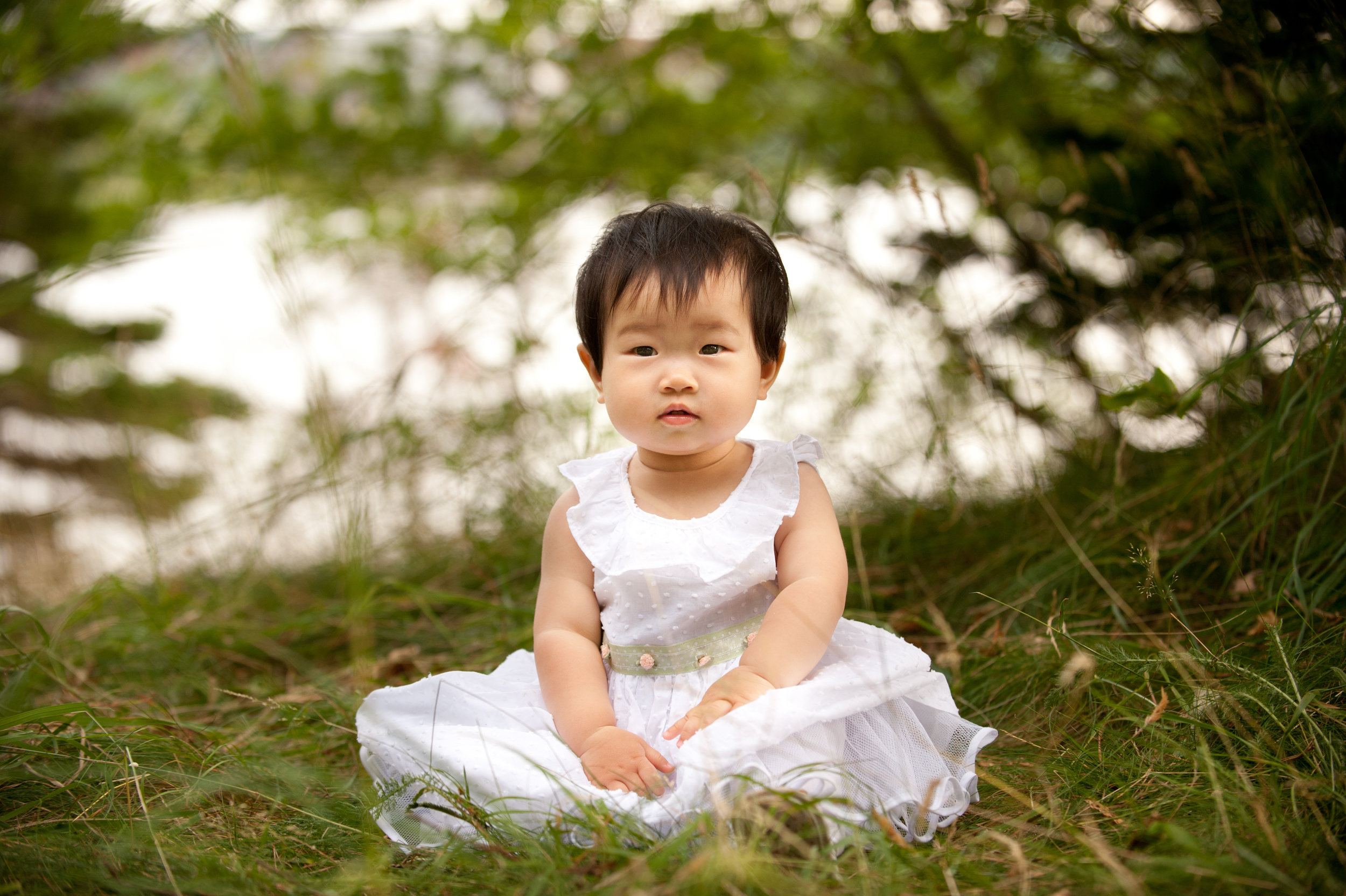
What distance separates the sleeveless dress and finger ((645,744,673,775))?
0.03 feet

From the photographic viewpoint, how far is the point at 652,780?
125 centimetres

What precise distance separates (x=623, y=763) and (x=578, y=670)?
201mm

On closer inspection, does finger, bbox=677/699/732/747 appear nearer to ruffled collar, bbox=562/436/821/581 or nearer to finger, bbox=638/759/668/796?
finger, bbox=638/759/668/796

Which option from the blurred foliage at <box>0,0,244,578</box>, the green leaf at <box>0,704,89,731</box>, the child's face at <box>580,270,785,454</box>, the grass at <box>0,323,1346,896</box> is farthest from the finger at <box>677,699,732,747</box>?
the blurred foliage at <box>0,0,244,578</box>

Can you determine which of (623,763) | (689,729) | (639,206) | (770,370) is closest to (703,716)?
(689,729)

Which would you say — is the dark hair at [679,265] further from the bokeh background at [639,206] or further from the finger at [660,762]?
the finger at [660,762]

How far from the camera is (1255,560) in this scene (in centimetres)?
178

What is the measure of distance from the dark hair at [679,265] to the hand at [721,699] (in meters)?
0.52

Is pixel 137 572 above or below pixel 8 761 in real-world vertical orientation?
below

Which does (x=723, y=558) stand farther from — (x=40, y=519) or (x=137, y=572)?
(x=40, y=519)

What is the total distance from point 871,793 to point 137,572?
2.60m

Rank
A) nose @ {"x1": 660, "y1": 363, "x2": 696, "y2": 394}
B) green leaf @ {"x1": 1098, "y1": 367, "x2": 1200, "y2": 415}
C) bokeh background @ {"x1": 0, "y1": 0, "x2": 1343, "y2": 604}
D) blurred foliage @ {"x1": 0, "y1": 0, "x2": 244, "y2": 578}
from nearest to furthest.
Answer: nose @ {"x1": 660, "y1": 363, "x2": 696, "y2": 394} → green leaf @ {"x1": 1098, "y1": 367, "x2": 1200, "y2": 415} → bokeh background @ {"x1": 0, "y1": 0, "x2": 1343, "y2": 604} → blurred foliage @ {"x1": 0, "y1": 0, "x2": 244, "y2": 578}

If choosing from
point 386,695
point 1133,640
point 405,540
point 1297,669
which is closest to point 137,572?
point 405,540

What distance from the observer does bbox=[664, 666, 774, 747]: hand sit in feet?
4.11
